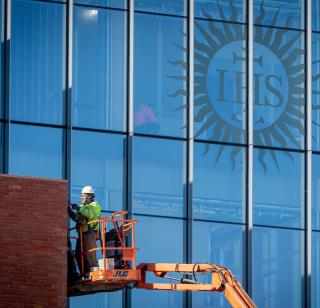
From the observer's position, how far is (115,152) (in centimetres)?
3934

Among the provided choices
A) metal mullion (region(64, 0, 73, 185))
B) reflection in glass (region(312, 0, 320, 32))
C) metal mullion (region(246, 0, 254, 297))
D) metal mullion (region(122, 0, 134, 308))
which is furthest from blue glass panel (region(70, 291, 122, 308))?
reflection in glass (region(312, 0, 320, 32))

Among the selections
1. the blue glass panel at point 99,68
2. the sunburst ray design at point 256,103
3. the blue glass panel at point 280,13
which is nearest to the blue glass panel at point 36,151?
the blue glass panel at point 99,68

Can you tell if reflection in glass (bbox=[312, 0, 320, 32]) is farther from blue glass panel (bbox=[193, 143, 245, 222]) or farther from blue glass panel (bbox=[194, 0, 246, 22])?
blue glass panel (bbox=[193, 143, 245, 222])

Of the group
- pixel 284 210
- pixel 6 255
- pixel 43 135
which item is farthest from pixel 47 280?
pixel 284 210

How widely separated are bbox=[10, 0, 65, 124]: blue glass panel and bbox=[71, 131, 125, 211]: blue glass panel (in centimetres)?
83

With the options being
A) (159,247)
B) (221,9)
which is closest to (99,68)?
(221,9)

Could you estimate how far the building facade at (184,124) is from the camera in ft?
128

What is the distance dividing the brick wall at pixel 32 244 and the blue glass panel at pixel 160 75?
7.37 meters

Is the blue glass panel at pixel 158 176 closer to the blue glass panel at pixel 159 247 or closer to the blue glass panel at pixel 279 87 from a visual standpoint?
the blue glass panel at pixel 159 247

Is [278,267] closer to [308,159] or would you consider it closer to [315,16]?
[308,159]

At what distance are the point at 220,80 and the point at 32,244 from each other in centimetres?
1013

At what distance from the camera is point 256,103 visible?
135ft

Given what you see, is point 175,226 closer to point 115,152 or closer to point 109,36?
point 115,152

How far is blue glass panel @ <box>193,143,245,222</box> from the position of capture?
132 ft
